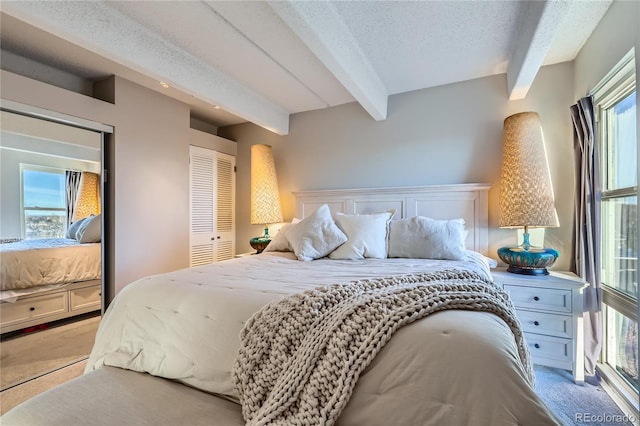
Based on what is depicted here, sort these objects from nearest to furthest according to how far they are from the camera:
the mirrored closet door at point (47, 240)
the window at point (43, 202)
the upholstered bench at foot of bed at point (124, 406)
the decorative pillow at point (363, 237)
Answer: the upholstered bench at foot of bed at point (124, 406)
the mirrored closet door at point (47, 240)
the window at point (43, 202)
the decorative pillow at point (363, 237)

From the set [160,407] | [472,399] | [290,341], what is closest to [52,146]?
[160,407]

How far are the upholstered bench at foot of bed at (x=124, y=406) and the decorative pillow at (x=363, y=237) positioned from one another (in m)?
1.49

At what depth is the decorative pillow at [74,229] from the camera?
251cm

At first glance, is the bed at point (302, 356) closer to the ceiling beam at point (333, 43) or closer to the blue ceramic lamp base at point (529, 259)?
the blue ceramic lamp base at point (529, 259)

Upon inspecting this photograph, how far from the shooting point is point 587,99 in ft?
7.02

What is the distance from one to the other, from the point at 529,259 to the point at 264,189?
272cm

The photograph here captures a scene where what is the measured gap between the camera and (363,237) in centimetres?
248

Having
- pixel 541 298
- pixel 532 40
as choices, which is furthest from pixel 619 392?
pixel 532 40

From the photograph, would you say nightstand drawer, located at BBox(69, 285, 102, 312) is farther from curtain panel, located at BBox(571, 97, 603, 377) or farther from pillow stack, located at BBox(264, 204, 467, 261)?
curtain panel, located at BBox(571, 97, 603, 377)

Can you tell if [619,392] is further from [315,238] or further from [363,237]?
[315,238]

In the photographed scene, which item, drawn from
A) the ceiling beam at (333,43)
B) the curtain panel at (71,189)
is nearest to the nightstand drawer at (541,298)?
the ceiling beam at (333,43)

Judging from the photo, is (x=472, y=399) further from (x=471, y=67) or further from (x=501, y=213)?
(x=471, y=67)

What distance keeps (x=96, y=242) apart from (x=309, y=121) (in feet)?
8.51

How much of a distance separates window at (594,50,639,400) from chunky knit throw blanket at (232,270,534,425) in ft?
4.53
